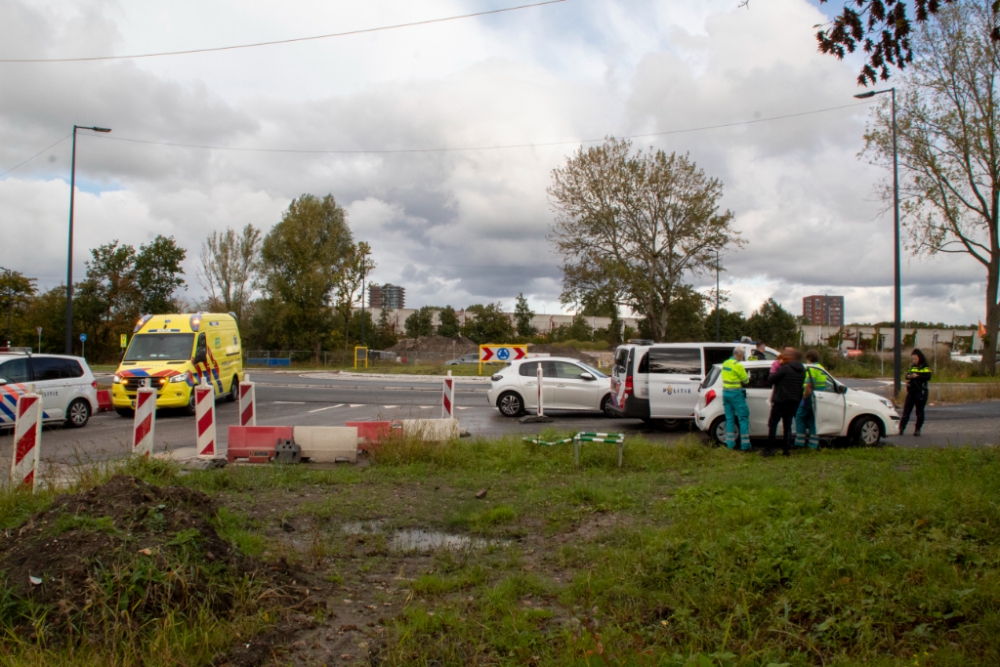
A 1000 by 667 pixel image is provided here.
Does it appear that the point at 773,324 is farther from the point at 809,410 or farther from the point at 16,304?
the point at 16,304

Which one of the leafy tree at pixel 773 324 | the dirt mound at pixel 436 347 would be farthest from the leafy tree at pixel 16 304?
the leafy tree at pixel 773 324

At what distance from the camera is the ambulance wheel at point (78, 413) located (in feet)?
49.6

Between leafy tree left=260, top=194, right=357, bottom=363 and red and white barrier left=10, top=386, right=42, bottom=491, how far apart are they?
50.0 m

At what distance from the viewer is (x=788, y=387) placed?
10.9 metres

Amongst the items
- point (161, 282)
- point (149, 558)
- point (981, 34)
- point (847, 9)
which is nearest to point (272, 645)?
point (149, 558)

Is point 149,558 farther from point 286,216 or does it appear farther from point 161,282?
point 161,282

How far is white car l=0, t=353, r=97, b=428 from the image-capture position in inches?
537

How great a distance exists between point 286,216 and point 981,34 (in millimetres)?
50804

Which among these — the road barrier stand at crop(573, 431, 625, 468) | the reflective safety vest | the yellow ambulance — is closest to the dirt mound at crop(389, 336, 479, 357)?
the yellow ambulance

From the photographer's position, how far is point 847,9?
6.80 meters

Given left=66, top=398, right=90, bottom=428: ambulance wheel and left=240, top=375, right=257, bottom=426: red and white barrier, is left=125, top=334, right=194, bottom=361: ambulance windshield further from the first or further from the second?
left=240, top=375, right=257, bottom=426: red and white barrier

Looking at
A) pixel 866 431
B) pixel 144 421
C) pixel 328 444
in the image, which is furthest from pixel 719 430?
pixel 144 421

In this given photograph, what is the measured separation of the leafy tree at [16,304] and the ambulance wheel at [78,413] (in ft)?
173

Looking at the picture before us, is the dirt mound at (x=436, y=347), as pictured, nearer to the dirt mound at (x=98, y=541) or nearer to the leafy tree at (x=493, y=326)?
the leafy tree at (x=493, y=326)
